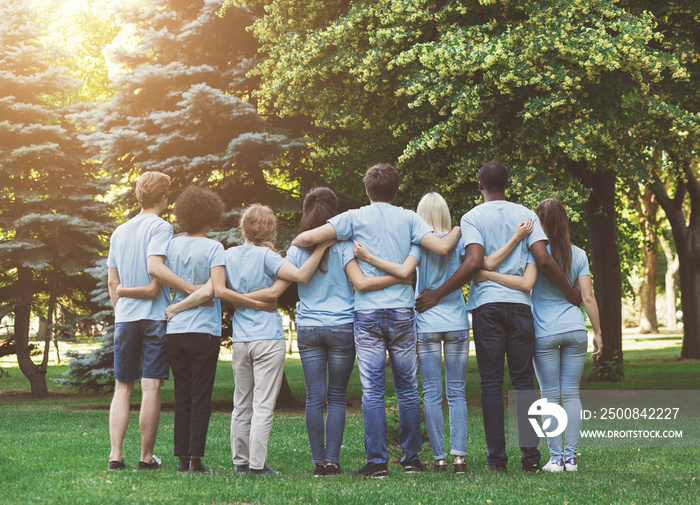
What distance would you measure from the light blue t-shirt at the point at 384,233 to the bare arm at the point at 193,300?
1084mm

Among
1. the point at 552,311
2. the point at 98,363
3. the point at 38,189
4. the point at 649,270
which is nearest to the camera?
the point at 552,311

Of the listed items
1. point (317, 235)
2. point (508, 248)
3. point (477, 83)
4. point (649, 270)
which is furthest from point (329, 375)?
point (649, 270)

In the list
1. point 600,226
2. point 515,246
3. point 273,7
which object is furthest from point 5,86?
point 515,246

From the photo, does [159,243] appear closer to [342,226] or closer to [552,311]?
[342,226]

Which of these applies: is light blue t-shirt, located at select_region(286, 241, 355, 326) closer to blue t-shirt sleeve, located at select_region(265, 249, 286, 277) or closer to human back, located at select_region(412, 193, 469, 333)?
blue t-shirt sleeve, located at select_region(265, 249, 286, 277)

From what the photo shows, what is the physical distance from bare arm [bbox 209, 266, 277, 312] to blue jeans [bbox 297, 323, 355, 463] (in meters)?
0.36

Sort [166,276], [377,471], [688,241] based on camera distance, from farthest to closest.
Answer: [688,241]
[166,276]
[377,471]

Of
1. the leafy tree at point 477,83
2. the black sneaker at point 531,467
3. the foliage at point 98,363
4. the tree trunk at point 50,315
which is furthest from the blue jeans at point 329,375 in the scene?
the tree trunk at point 50,315

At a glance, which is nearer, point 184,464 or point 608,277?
point 184,464

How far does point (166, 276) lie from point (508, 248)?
2.65 m

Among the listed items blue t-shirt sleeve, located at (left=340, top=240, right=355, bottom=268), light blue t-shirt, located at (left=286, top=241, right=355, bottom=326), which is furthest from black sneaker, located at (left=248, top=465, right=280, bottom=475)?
blue t-shirt sleeve, located at (left=340, top=240, right=355, bottom=268)

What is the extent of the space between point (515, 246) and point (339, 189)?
365 inches

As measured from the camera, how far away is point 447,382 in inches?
221

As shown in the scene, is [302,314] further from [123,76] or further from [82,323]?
[82,323]
